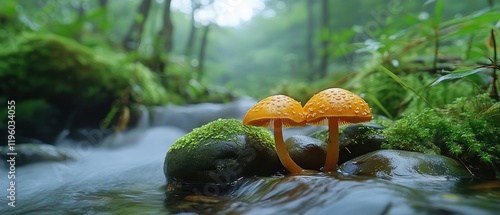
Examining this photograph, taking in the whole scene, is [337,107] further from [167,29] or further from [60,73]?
[167,29]

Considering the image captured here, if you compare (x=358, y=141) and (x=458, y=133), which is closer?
(x=458, y=133)

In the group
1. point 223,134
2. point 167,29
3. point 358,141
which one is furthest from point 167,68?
point 358,141

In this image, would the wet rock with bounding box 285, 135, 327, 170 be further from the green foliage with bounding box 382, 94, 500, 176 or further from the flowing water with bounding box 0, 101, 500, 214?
the green foliage with bounding box 382, 94, 500, 176

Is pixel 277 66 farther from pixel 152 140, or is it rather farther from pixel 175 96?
pixel 152 140

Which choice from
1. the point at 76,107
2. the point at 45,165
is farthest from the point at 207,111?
Answer: the point at 45,165

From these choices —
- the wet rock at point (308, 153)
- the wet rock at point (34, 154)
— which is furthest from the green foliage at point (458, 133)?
the wet rock at point (34, 154)

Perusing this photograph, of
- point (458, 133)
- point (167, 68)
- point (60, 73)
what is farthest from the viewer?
point (167, 68)
